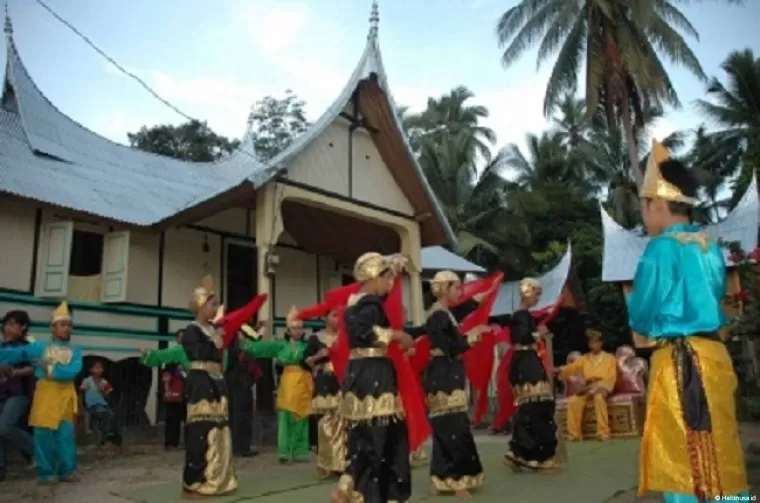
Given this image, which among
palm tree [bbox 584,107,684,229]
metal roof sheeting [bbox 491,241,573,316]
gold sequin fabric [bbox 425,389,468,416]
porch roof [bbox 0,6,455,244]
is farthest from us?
palm tree [bbox 584,107,684,229]

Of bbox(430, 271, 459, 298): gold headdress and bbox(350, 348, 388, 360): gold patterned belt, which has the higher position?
bbox(430, 271, 459, 298): gold headdress

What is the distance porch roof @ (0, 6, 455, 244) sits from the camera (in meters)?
10.5

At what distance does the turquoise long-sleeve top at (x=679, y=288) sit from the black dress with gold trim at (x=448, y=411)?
2.52m

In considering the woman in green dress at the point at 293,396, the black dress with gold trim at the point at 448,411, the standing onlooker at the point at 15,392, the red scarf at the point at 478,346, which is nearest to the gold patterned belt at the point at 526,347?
the red scarf at the point at 478,346

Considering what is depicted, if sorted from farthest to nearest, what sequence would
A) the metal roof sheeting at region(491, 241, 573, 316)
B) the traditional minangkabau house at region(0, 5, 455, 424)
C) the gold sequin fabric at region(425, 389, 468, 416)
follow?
the metal roof sheeting at region(491, 241, 573, 316) < the traditional minangkabau house at region(0, 5, 455, 424) < the gold sequin fabric at region(425, 389, 468, 416)

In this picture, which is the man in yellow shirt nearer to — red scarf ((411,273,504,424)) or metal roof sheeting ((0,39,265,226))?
red scarf ((411,273,504,424))

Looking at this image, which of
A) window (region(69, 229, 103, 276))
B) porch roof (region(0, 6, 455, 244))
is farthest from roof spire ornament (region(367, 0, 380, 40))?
window (region(69, 229, 103, 276))

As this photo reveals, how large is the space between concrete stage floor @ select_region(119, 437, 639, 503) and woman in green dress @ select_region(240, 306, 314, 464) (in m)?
0.48

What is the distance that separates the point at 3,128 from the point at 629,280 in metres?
12.1

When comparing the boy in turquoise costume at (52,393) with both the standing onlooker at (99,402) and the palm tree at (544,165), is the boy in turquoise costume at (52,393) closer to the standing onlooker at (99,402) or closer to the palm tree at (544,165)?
the standing onlooker at (99,402)

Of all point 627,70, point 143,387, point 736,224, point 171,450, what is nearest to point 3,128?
point 143,387

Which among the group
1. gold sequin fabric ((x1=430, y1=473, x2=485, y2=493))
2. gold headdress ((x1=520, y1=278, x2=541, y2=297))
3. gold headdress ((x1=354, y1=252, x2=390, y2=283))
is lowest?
gold sequin fabric ((x1=430, y1=473, x2=485, y2=493))

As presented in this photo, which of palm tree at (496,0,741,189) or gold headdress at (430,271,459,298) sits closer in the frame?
gold headdress at (430,271,459,298)

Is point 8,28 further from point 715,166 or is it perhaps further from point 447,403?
point 715,166
